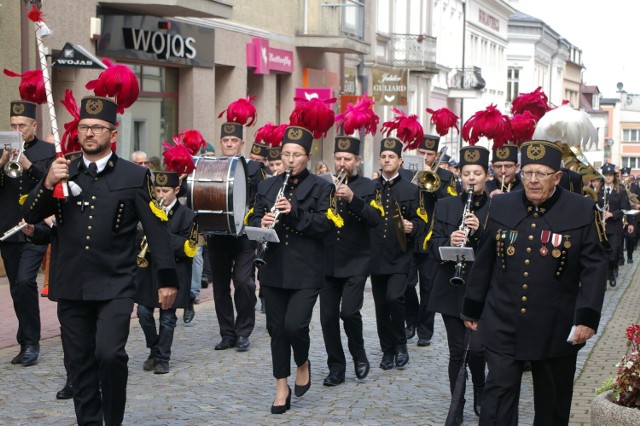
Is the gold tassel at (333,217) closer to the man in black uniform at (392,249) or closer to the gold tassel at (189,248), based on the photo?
the man in black uniform at (392,249)

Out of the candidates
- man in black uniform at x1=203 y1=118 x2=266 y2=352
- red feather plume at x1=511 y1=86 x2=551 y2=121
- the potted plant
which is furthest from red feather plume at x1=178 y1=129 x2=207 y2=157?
the potted plant

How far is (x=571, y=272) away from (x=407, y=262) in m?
4.38

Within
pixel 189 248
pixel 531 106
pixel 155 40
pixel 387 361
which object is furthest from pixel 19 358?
Answer: pixel 155 40

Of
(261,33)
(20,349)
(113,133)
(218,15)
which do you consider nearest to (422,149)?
(20,349)

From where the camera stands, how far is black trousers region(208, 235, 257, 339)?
12.2m

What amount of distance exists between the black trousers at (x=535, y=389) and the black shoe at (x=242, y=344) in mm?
5110

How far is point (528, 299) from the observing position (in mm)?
7062

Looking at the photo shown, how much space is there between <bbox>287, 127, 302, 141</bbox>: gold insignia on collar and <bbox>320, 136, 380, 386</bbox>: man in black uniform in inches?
32.9

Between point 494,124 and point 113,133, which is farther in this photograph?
point 494,124

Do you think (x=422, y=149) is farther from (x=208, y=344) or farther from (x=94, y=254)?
(x=94, y=254)

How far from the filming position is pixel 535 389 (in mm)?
7219

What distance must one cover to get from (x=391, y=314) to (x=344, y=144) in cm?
159

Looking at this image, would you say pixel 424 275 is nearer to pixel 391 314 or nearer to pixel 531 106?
pixel 391 314

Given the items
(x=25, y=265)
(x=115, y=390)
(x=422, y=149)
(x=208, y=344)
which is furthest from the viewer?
(x=422, y=149)
